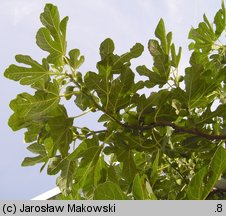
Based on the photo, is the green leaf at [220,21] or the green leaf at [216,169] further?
the green leaf at [220,21]

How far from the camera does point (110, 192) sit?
116 cm

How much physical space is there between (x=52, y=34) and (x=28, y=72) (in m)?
0.20

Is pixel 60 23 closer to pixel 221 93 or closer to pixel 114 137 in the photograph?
pixel 114 137

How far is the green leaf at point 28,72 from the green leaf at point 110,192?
2.66 feet

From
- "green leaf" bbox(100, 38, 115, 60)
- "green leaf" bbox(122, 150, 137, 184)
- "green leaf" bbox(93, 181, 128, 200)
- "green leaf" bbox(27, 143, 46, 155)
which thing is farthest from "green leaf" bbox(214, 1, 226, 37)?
"green leaf" bbox(93, 181, 128, 200)

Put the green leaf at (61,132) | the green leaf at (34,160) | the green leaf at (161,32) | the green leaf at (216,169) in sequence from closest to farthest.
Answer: the green leaf at (216,169), the green leaf at (61,132), the green leaf at (161,32), the green leaf at (34,160)

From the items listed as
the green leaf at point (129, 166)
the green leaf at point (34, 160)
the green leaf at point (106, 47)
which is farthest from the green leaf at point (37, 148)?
the green leaf at point (106, 47)

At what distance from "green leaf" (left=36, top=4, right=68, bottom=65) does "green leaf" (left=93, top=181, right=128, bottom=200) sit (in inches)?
33.4

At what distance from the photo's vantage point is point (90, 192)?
6.49ft

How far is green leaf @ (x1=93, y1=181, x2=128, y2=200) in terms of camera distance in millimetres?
1149

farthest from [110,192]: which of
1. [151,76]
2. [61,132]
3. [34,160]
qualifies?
[34,160]

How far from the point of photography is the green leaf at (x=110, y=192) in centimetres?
115

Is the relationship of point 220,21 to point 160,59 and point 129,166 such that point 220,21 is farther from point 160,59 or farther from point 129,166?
point 129,166

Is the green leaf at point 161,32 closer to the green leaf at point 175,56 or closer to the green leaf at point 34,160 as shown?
the green leaf at point 175,56
